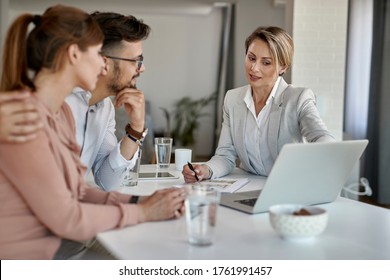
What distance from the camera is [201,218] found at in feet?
3.39

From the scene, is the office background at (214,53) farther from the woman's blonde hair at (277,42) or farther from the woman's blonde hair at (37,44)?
the woman's blonde hair at (37,44)

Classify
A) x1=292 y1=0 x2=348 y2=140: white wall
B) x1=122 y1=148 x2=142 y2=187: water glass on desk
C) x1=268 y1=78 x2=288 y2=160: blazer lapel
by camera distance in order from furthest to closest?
x1=292 y1=0 x2=348 y2=140: white wall, x1=268 y1=78 x2=288 y2=160: blazer lapel, x1=122 y1=148 x2=142 y2=187: water glass on desk

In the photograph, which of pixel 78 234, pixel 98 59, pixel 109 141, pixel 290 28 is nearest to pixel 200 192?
pixel 78 234

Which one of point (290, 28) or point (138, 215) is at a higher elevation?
point (290, 28)

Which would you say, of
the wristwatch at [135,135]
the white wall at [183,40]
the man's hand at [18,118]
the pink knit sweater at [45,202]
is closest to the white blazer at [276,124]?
the wristwatch at [135,135]

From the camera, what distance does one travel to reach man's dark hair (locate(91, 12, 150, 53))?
5.61 feet

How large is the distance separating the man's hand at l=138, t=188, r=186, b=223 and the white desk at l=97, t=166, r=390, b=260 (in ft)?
0.06

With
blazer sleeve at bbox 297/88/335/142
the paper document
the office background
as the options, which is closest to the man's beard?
the paper document

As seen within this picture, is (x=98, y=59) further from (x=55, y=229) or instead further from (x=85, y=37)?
(x=55, y=229)

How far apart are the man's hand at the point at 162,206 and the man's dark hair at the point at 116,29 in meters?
0.69

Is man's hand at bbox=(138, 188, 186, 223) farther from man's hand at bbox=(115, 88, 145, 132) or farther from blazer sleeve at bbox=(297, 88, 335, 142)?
blazer sleeve at bbox=(297, 88, 335, 142)

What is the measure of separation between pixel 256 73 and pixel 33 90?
110 cm

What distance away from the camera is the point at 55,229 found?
107 cm
